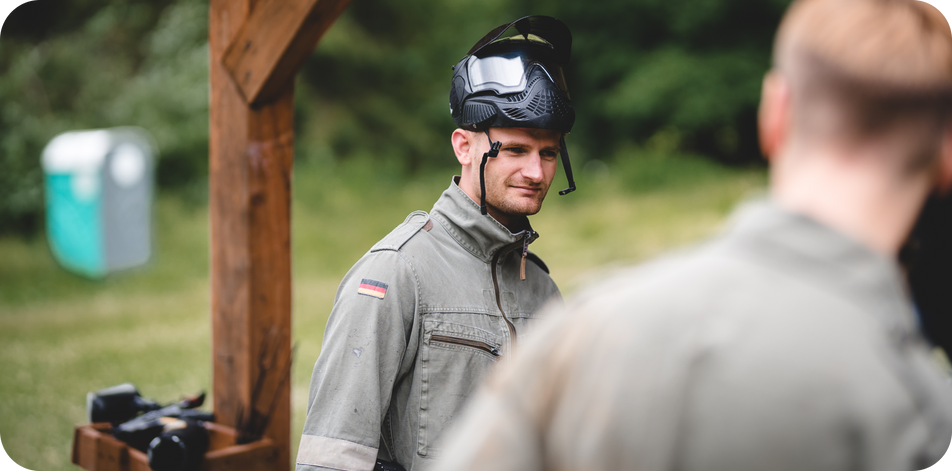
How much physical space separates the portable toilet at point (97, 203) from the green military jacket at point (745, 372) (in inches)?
489

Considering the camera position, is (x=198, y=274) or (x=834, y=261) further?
(x=198, y=274)

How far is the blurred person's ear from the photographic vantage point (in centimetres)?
99

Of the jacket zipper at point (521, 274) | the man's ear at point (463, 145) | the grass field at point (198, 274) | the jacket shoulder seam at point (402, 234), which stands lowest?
the grass field at point (198, 274)

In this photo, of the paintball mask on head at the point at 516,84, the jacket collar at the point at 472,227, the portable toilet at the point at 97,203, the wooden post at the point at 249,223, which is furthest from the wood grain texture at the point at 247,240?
the portable toilet at the point at 97,203

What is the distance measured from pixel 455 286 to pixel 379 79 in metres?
20.2

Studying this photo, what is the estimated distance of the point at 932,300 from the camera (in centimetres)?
190

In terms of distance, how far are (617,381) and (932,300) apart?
1388 mm

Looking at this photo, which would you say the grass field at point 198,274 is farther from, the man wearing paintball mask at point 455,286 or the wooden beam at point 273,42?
the man wearing paintball mask at point 455,286

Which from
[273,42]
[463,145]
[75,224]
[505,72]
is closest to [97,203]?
[75,224]

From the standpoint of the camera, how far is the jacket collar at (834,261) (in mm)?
908

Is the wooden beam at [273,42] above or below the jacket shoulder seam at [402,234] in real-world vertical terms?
above

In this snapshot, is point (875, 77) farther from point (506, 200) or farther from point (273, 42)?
point (273, 42)

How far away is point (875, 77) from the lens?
91 cm

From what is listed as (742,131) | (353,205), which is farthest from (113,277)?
(742,131)
